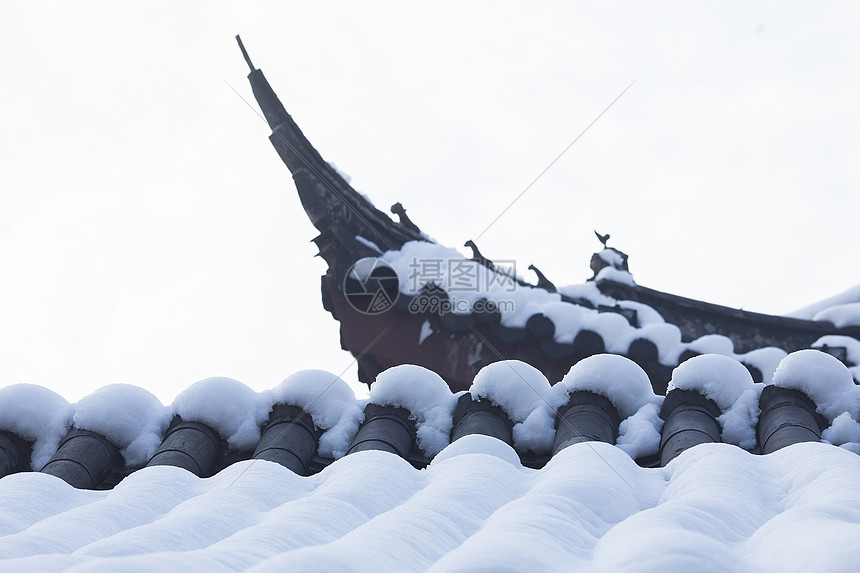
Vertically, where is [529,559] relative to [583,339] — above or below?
below

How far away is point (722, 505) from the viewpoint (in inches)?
93.3

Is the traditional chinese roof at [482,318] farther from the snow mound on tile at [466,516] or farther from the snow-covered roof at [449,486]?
the snow mound on tile at [466,516]

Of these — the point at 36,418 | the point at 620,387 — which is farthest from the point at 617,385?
the point at 36,418

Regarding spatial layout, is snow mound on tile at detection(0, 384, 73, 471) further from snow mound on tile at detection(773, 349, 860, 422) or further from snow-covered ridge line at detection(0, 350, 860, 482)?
snow mound on tile at detection(773, 349, 860, 422)

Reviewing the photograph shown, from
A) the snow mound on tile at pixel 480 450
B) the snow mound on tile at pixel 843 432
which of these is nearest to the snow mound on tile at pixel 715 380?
the snow mound on tile at pixel 843 432

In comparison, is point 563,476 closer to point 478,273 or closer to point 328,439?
point 328,439

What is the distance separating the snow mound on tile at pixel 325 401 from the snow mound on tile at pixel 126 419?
1.69ft

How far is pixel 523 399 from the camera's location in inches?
156

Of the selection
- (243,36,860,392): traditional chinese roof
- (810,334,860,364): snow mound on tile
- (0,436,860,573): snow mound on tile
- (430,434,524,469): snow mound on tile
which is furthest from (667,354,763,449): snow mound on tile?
(810,334,860,364): snow mound on tile

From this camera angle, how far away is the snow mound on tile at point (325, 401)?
395cm

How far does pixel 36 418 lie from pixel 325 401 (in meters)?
1.22

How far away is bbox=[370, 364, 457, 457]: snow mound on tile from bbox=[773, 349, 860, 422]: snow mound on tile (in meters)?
1.36

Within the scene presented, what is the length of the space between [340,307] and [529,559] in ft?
15.9

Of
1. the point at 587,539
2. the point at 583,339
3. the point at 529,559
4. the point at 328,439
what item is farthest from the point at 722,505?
the point at 583,339
